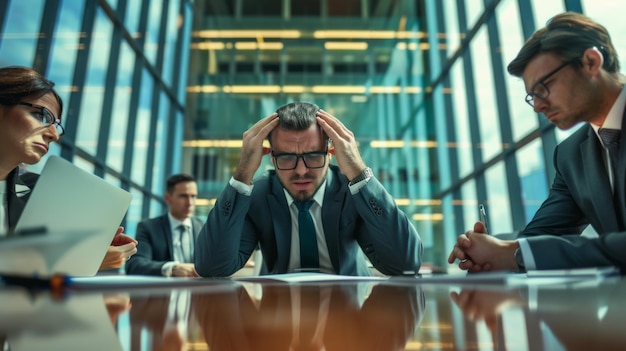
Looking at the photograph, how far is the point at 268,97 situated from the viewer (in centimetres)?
780

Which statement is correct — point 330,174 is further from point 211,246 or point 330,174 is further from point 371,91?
point 371,91

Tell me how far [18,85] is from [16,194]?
14.1 inches

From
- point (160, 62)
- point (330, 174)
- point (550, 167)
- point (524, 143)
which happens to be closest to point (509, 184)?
point (524, 143)

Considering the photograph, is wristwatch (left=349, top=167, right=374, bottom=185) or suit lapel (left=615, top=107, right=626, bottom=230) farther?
wristwatch (left=349, top=167, right=374, bottom=185)

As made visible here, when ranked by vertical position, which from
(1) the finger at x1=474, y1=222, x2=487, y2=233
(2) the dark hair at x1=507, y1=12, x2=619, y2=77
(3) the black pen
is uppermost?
(2) the dark hair at x1=507, y1=12, x2=619, y2=77

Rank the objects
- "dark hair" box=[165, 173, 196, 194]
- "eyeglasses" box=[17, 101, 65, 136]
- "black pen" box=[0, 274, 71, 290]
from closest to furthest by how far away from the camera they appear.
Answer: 1. "black pen" box=[0, 274, 71, 290]
2. "eyeglasses" box=[17, 101, 65, 136]
3. "dark hair" box=[165, 173, 196, 194]

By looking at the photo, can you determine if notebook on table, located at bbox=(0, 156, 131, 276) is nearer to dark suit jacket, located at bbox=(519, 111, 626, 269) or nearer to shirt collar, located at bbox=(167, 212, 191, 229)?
dark suit jacket, located at bbox=(519, 111, 626, 269)

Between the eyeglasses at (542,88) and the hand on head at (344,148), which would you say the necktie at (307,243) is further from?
the eyeglasses at (542,88)

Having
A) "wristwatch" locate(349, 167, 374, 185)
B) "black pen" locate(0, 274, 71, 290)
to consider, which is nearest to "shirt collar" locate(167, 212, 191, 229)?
"wristwatch" locate(349, 167, 374, 185)

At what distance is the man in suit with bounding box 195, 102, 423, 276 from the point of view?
1.34m

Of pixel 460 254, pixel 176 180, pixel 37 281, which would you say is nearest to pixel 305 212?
pixel 460 254

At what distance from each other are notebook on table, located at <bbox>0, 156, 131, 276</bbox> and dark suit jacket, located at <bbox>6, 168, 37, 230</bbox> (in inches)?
17.2

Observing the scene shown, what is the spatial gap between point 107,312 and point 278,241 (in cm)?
104

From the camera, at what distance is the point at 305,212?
4.91 ft
